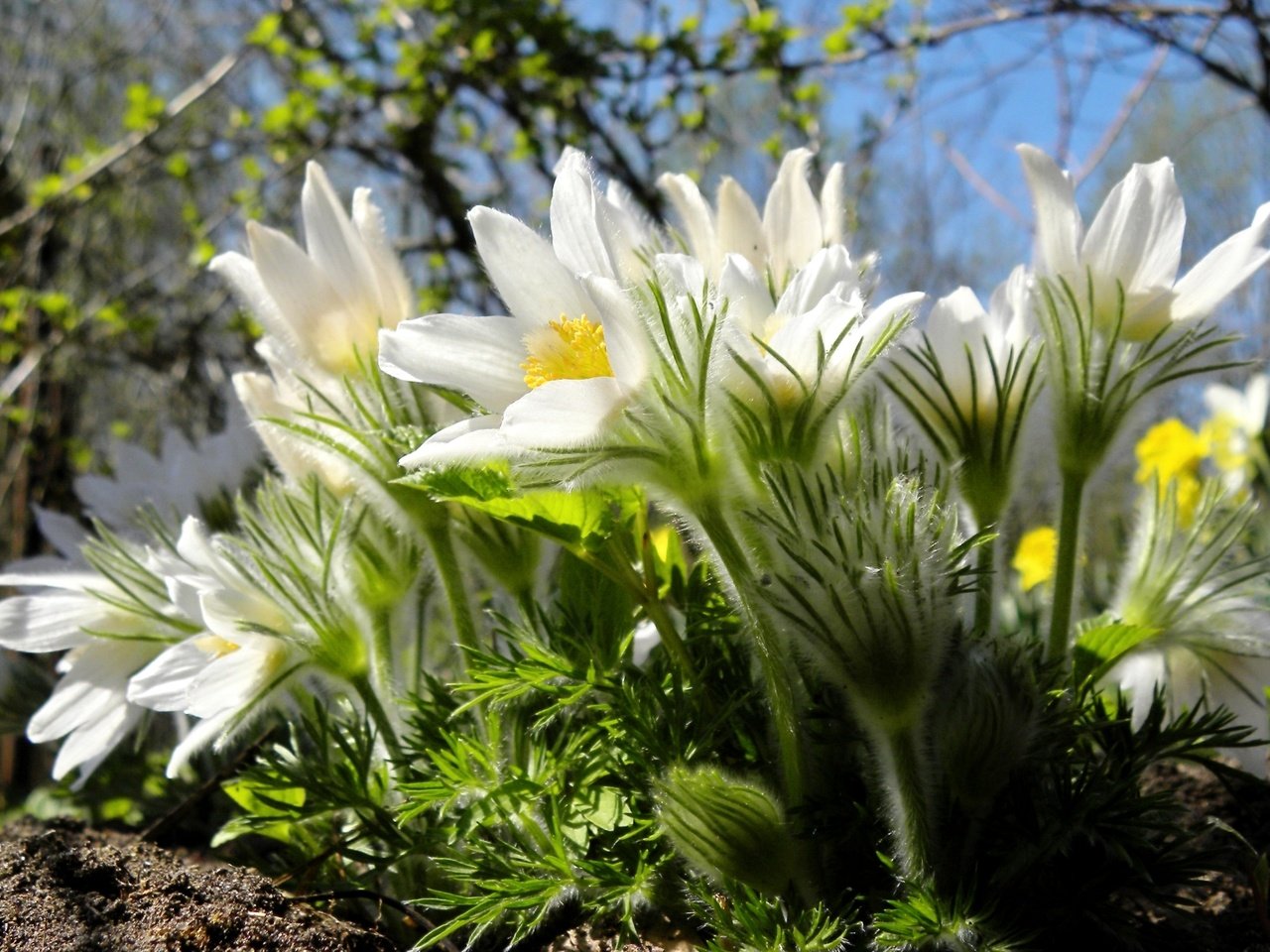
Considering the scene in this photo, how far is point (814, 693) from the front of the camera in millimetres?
836

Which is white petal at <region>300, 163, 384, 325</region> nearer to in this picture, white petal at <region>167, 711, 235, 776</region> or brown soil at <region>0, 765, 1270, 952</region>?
white petal at <region>167, 711, 235, 776</region>

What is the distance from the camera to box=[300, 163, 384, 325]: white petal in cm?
92

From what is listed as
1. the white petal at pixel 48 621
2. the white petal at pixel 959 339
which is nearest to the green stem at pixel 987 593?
the white petal at pixel 959 339

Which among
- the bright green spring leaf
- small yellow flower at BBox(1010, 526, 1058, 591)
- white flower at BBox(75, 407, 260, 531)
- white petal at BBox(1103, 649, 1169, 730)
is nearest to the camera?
the bright green spring leaf

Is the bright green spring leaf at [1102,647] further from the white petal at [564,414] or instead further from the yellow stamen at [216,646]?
the yellow stamen at [216,646]

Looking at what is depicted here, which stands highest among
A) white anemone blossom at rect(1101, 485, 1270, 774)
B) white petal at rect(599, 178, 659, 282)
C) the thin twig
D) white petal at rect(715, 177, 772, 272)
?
the thin twig

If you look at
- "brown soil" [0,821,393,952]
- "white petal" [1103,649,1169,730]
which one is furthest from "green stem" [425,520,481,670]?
"white petal" [1103,649,1169,730]

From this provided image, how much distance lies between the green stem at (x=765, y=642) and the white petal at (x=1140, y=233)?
36cm

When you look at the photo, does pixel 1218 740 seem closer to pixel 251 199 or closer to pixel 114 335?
pixel 251 199

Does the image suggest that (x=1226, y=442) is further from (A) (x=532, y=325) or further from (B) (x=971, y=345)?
(A) (x=532, y=325)

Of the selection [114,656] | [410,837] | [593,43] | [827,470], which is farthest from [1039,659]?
[593,43]

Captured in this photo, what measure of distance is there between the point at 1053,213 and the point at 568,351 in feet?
1.27

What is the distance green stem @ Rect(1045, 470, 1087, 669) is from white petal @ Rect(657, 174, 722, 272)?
323 mm

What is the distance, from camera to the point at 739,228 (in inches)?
35.2
